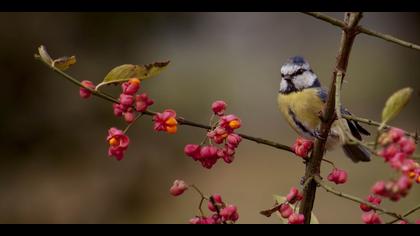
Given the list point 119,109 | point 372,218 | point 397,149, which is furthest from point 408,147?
point 119,109

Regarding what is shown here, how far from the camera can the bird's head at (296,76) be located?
2.34 m

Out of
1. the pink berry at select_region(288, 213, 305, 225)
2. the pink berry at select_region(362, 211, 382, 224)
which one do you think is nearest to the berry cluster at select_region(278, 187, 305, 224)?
the pink berry at select_region(288, 213, 305, 225)

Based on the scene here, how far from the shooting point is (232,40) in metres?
7.95

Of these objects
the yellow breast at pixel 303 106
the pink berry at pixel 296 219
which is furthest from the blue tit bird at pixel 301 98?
the pink berry at pixel 296 219

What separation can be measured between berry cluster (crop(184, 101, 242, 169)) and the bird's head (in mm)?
1213

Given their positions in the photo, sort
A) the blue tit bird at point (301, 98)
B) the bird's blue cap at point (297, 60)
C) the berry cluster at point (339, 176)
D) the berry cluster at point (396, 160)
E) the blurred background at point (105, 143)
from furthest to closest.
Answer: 1. the blurred background at point (105, 143)
2. the bird's blue cap at point (297, 60)
3. the blue tit bird at point (301, 98)
4. the berry cluster at point (339, 176)
5. the berry cluster at point (396, 160)

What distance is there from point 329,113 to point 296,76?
1.39m

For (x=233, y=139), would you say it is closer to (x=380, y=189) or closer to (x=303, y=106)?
(x=380, y=189)

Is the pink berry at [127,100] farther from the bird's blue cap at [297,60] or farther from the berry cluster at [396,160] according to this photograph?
the bird's blue cap at [297,60]

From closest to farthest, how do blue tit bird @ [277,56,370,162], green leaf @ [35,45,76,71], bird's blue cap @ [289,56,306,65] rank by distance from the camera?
green leaf @ [35,45,76,71]
blue tit bird @ [277,56,370,162]
bird's blue cap @ [289,56,306,65]

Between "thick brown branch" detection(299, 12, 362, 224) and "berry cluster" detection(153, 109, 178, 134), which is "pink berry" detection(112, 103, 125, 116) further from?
"thick brown branch" detection(299, 12, 362, 224)

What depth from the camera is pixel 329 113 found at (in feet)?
3.27

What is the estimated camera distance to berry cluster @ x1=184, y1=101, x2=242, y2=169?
1.10 metres

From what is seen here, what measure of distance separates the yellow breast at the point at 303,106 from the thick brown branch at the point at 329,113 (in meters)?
1.08
